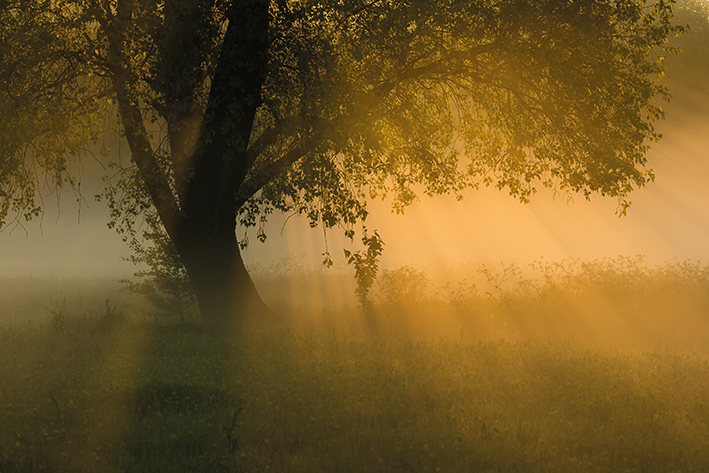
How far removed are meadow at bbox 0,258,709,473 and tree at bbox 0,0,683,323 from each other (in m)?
3.16

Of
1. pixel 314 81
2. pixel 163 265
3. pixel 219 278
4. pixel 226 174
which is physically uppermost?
pixel 314 81

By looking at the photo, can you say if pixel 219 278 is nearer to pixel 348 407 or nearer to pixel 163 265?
pixel 163 265

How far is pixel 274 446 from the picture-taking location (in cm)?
693

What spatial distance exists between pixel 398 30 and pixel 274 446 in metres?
8.94

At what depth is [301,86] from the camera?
41.8ft

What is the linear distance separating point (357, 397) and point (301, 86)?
7.03m

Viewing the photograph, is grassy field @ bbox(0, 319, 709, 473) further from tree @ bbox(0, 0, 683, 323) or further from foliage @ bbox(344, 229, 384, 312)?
tree @ bbox(0, 0, 683, 323)

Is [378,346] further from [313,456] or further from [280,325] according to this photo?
[313,456]

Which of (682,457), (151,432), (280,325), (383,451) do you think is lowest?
(682,457)

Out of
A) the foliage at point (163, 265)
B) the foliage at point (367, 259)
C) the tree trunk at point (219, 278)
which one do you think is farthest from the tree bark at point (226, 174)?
the foliage at point (367, 259)

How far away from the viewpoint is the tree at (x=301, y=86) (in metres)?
12.2

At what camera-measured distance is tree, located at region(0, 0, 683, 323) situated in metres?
12.2

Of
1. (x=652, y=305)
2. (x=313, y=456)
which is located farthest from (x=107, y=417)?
(x=652, y=305)

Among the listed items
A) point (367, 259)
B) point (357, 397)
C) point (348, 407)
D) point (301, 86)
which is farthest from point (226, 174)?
point (348, 407)
